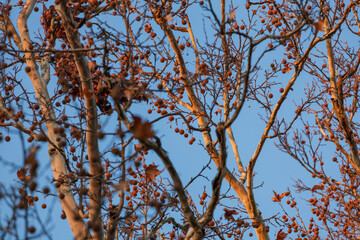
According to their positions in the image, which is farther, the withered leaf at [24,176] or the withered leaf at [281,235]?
the withered leaf at [281,235]

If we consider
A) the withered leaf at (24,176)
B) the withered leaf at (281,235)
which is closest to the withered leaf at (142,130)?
the withered leaf at (24,176)

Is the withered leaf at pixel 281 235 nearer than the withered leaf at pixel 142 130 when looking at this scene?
No

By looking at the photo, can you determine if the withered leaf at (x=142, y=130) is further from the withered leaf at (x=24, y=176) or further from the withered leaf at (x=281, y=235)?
the withered leaf at (x=281, y=235)

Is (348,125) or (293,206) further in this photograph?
(293,206)

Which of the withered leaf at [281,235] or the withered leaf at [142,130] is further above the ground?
the withered leaf at [281,235]

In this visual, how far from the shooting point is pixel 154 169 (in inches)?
194

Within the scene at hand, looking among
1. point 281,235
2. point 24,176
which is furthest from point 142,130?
point 281,235

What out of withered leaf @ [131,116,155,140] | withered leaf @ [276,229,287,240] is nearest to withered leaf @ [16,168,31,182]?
withered leaf @ [131,116,155,140]

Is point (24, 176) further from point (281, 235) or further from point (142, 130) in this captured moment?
point (281, 235)

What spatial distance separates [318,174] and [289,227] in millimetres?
1069

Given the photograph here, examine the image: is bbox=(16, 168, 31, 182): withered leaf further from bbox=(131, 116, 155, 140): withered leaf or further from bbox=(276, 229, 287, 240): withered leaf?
bbox=(276, 229, 287, 240): withered leaf

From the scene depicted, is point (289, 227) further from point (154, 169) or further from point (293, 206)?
point (154, 169)

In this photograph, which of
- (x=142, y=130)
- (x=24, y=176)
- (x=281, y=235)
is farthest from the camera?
(x=281, y=235)

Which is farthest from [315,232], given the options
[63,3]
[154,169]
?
[63,3]
